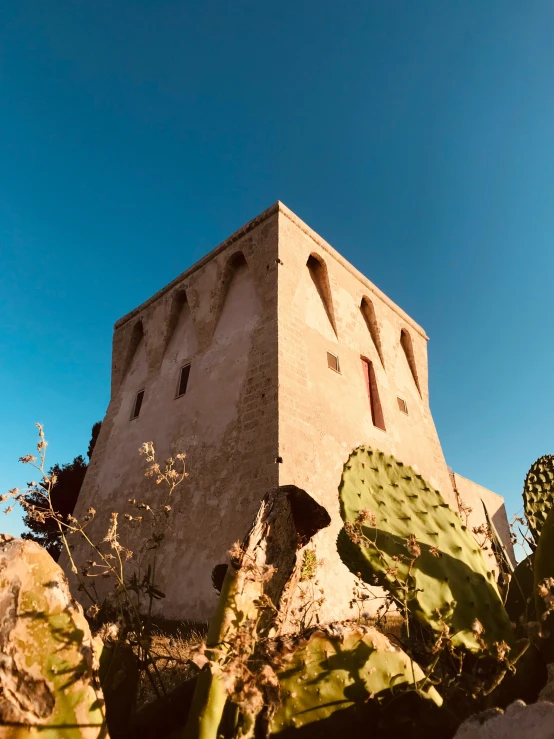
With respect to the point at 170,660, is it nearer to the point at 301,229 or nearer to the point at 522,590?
the point at 522,590

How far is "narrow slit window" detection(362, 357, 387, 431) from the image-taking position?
31.4ft

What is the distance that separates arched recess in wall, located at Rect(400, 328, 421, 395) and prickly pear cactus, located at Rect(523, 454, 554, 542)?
30.0ft

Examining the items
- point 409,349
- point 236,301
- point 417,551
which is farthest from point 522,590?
point 409,349

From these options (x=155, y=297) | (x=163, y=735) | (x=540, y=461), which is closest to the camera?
(x=163, y=735)

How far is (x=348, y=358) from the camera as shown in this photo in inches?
370

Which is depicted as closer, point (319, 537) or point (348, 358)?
point (319, 537)

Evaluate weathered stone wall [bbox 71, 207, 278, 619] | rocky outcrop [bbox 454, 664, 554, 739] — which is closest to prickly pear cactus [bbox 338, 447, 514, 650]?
rocky outcrop [bbox 454, 664, 554, 739]

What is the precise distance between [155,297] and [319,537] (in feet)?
24.4

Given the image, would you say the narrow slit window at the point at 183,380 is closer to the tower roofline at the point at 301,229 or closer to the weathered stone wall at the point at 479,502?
the tower roofline at the point at 301,229

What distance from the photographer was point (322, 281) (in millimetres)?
9539

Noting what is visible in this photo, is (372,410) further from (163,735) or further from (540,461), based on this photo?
(163,735)

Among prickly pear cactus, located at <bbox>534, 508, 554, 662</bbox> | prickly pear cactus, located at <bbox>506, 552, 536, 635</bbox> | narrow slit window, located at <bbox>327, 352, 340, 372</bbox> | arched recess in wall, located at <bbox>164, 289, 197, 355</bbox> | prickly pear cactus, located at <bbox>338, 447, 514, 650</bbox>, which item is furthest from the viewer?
arched recess in wall, located at <bbox>164, 289, 197, 355</bbox>

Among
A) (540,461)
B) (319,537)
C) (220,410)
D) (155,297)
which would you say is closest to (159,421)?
(220,410)

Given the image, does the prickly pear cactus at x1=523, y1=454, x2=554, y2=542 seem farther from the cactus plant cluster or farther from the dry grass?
the dry grass
